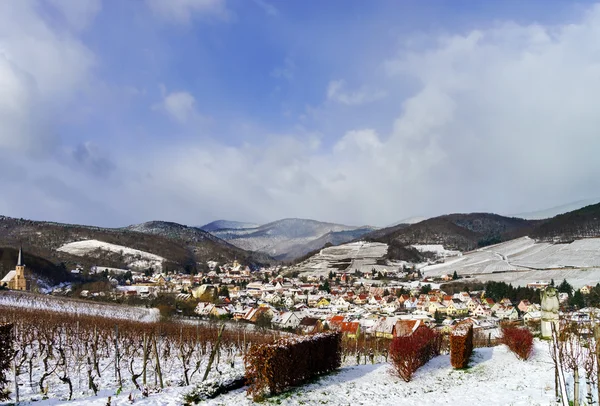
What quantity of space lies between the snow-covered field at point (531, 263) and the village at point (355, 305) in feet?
30.0

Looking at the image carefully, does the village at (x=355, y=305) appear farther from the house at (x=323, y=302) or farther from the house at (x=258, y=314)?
the house at (x=323, y=302)

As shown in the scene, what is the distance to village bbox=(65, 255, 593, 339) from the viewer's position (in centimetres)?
5940

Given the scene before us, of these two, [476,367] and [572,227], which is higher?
[572,227]

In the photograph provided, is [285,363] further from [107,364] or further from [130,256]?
[130,256]

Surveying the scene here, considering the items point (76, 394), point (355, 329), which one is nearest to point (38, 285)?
point (355, 329)

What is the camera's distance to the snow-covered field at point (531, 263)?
346 feet

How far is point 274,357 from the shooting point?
42.0ft

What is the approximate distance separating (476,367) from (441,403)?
6.14 metres

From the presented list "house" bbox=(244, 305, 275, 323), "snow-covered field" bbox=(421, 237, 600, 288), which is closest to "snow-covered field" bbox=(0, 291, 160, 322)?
"house" bbox=(244, 305, 275, 323)

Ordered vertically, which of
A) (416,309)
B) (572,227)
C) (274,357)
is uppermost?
(572,227)

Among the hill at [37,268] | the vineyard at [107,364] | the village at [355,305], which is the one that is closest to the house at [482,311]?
the village at [355,305]

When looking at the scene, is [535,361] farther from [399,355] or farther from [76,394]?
[76,394]

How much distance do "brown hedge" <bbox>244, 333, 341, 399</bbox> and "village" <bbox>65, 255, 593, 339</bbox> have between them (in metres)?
20.8

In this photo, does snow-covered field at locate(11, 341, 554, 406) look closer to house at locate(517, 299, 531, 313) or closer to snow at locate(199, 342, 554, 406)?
snow at locate(199, 342, 554, 406)
